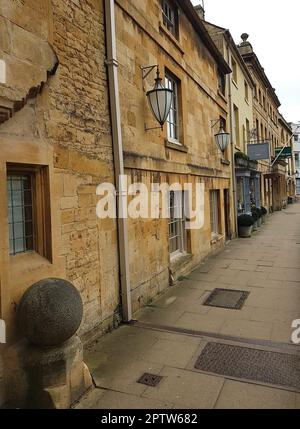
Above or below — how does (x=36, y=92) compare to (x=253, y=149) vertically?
below

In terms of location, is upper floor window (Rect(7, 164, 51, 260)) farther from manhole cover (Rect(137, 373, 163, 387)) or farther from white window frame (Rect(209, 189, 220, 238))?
white window frame (Rect(209, 189, 220, 238))

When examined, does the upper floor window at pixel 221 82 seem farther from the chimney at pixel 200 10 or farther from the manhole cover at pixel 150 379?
the manhole cover at pixel 150 379

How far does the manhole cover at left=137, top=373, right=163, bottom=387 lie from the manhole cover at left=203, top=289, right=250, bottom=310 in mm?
2745

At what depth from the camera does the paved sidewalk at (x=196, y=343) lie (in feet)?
11.8

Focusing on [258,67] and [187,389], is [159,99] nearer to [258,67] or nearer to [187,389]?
[187,389]

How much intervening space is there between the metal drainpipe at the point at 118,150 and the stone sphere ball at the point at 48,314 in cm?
213

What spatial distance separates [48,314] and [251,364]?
2.65 m

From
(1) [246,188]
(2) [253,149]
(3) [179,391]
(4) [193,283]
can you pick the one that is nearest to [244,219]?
(1) [246,188]

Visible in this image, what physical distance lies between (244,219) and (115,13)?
11242 millimetres

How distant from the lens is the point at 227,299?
6852 millimetres

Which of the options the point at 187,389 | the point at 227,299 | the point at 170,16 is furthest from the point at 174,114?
the point at 187,389

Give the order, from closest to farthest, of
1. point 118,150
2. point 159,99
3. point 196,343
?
point 196,343
point 118,150
point 159,99

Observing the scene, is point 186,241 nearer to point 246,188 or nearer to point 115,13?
point 115,13
